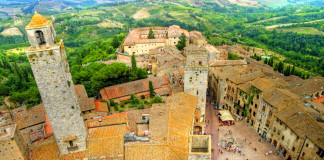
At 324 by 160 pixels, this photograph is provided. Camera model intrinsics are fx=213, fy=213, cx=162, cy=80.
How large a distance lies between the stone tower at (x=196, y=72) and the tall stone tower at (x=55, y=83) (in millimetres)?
21266

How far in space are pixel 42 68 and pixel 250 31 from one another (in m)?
177

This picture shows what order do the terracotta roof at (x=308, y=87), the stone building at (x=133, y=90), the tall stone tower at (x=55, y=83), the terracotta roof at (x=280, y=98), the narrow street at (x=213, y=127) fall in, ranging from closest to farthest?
the tall stone tower at (x=55, y=83) → the narrow street at (x=213, y=127) → the terracotta roof at (x=280, y=98) → the terracotta roof at (x=308, y=87) → the stone building at (x=133, y=90)

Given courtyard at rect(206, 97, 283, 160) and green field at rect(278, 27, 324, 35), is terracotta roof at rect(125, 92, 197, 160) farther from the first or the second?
green field at rect(278, 27, 324, 35)

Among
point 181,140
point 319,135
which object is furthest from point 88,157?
point 319,135

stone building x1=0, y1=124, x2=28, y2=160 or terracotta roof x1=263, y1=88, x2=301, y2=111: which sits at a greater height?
stone building x1=0, y1=124, x2=28, y2=160

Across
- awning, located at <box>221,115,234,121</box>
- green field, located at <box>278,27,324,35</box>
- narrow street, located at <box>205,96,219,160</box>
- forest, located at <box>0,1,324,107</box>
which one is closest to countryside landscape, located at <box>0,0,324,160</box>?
narrow street, located at <box>205,96,219,160</box>

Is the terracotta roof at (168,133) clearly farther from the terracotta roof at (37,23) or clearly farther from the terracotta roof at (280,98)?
the terracotta roof at (37,23)

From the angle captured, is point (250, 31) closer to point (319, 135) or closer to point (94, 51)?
point (94, 51)

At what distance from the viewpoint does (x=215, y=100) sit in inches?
2263

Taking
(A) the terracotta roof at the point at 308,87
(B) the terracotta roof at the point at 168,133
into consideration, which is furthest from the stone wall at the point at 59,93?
(A) the terracotta roof at the point at 308,87

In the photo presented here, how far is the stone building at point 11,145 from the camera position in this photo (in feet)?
77.8

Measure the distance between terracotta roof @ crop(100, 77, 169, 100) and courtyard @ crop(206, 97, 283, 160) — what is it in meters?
15.7

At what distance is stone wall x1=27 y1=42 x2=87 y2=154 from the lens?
23.0 metres

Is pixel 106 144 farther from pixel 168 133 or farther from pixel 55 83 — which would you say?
pixel 55 83
